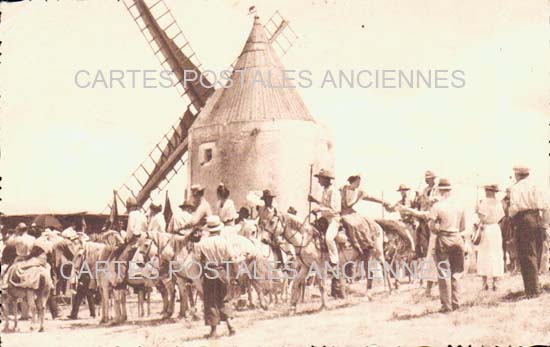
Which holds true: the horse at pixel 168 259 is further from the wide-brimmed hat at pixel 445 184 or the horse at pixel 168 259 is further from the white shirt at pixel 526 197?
the white shirt at pixel 526 197

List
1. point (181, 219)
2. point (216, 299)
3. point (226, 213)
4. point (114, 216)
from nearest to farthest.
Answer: point (216, 299), point (226, 213), point (181, 219), point (114, 216)

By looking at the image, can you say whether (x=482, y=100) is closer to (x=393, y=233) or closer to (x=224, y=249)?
(x=393, y=233)

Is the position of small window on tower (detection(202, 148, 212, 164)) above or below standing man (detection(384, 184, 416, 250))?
above

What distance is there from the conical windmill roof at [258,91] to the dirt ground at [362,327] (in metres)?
5.82

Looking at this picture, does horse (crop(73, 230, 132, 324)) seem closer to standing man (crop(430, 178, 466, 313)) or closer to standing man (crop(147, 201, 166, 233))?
standing man (crop(147, 201, 166, 233))

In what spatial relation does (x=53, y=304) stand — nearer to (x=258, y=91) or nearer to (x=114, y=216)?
(x=114, y=216)

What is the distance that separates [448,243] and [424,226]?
1.71m

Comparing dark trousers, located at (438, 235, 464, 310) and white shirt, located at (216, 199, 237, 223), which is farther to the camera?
white shirt, located at (216, 199, 237, 223)

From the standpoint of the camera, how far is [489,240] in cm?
1077

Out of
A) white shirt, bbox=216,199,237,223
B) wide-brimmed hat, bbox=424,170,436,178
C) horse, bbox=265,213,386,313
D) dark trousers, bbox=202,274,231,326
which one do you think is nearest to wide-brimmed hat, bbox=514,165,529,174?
wide-brimmed hat, bbox=424,170,436,178

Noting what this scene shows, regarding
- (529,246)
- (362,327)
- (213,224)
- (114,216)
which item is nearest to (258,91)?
(114,216)

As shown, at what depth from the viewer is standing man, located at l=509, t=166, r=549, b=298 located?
32.3 feet

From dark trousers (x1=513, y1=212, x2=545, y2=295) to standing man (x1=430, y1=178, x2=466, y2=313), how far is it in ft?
2.94

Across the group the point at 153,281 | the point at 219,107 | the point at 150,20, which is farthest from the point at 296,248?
the point at 150,20
